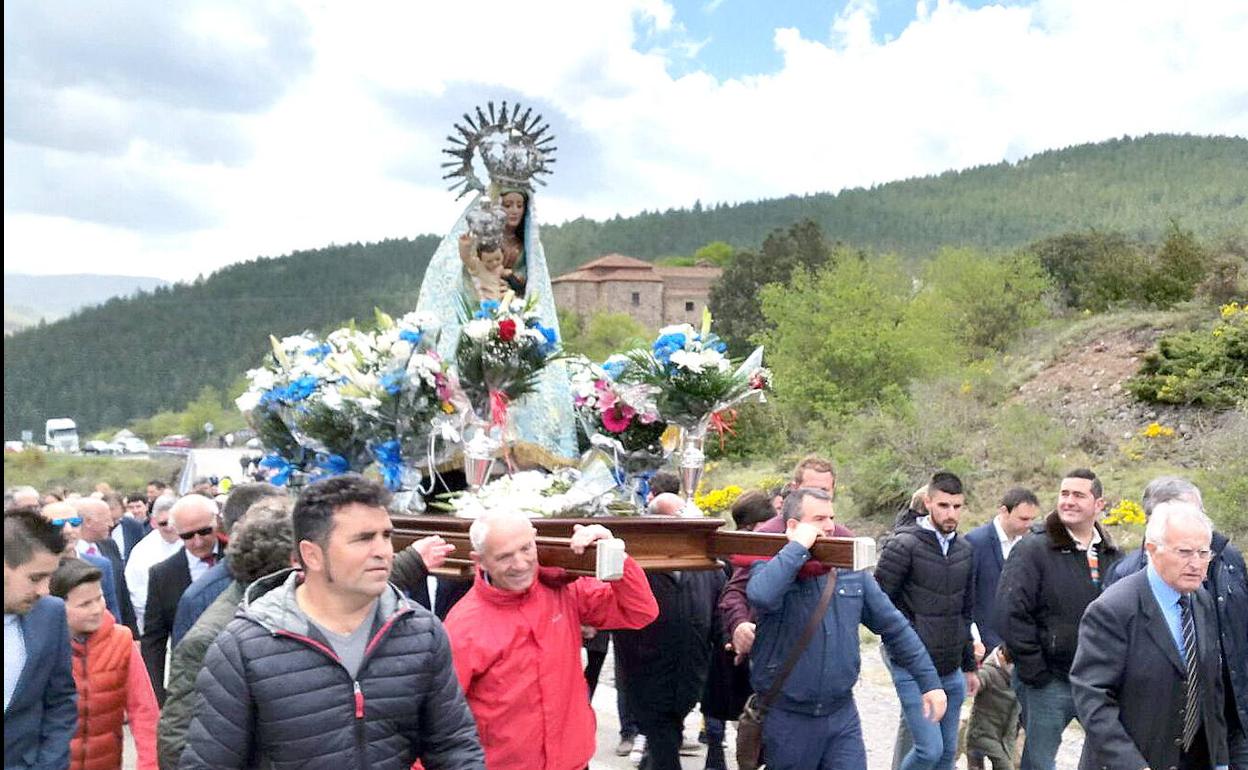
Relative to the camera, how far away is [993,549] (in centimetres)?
822

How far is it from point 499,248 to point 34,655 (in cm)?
430

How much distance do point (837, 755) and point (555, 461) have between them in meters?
2.67

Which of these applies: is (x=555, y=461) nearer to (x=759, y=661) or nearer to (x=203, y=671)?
(x=759, y=661)

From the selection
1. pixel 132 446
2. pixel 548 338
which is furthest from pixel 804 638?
pixel 132 446

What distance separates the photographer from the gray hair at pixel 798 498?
5.77 metres

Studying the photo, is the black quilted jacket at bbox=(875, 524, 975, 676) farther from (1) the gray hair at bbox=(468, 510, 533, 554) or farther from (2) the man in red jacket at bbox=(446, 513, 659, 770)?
(1) the gray hair at bbox=(468, 510, 533, 554)

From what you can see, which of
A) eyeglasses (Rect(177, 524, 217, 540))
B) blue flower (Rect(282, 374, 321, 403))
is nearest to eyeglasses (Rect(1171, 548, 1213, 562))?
blue flower (Rect(282, 374, 321, 403))

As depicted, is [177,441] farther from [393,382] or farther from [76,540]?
[393,382]

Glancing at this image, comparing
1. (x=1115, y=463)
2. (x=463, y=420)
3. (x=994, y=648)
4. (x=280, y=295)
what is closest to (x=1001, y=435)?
(x=1115, y=463)

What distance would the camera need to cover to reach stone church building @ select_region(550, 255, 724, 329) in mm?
109125

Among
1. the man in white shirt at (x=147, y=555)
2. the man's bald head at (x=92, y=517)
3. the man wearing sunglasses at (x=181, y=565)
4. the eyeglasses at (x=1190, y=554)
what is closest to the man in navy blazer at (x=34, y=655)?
the man wearing sunglasses at (x=181, y=565)

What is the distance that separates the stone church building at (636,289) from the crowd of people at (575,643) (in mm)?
99664

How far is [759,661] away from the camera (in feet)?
19.5

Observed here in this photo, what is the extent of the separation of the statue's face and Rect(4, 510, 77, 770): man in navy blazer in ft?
13.9
